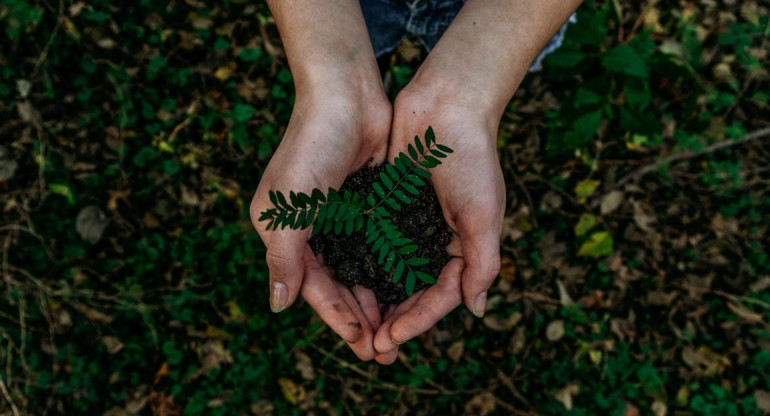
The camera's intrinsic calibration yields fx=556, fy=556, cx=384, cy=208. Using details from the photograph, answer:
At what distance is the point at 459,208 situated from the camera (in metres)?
2.60

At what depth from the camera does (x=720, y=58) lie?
14.2 ft

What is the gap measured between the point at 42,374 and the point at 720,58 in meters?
5.52

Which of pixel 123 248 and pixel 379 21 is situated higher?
pixel 379 21

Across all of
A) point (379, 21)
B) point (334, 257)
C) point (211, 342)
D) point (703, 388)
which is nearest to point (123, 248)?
point (211, 342)

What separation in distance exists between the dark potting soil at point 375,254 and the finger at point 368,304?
1.1 inches

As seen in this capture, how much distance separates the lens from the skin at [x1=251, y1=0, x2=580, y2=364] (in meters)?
2.53

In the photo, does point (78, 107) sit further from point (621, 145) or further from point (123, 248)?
point (621, 145)

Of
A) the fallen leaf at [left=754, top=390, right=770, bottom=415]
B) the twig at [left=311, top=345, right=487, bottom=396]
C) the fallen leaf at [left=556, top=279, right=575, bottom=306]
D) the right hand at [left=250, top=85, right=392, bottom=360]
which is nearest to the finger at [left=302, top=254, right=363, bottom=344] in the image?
the right hand at [left=250, top=85, right=392, bottom=360]

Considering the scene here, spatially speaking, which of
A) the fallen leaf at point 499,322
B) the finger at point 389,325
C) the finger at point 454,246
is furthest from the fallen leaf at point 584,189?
the finger at point 389,325

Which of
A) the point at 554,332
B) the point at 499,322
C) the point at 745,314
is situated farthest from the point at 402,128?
the point at 745,314

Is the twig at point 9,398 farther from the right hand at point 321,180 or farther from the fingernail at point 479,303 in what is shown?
the fingernail at point 479,303

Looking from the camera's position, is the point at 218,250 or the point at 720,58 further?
the point at 720,58

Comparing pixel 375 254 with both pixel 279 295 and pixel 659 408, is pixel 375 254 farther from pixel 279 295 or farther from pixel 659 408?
pixel 659 408

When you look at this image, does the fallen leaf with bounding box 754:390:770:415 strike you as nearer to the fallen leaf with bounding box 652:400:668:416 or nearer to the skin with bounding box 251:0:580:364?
the fallen leaf with bounding box 652:400:668:416
